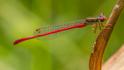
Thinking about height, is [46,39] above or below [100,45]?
below

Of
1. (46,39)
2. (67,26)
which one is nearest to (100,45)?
(67,26)

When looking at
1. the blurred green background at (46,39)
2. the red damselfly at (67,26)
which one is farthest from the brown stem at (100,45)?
the blurred green background at (46,39)

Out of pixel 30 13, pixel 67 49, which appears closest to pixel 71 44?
pixel 67 49

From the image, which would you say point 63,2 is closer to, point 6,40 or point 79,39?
point 79,39

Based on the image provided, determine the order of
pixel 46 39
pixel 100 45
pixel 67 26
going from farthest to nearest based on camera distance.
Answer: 1. pixel 46 39
2. pixel 67 26
3. pixel 100 45

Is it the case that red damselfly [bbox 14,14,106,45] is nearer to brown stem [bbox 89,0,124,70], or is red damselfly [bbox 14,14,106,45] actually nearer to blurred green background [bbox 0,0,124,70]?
blurred green background [bbox 0,0,124,70]

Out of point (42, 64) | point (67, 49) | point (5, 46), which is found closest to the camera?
point (42, 64)

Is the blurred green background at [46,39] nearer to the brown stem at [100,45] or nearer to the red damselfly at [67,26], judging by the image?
the red damselfly at [67,26]

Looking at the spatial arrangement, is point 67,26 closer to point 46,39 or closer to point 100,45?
point 46,39

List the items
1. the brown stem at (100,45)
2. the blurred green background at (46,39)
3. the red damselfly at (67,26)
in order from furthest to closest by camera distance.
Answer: the blurred green background at (46,39) → the red damselfly at (67,26) → the brown stem at (100,45)
